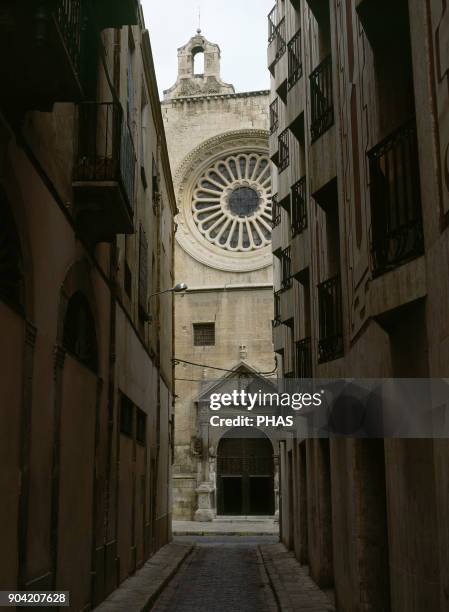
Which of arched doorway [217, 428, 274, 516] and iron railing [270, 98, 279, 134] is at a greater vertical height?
iron railing [270, 98, 279, 134]

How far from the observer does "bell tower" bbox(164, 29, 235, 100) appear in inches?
1751

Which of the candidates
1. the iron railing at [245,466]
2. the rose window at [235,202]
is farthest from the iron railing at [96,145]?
the rose window at [235,202]

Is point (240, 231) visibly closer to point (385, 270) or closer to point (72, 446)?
point (72, 446)

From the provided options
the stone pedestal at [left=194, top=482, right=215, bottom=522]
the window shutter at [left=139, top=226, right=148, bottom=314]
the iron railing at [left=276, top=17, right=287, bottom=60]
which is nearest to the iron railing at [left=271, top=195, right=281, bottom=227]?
the iron railing at [left=276, top=17, right=287, bottom=60]

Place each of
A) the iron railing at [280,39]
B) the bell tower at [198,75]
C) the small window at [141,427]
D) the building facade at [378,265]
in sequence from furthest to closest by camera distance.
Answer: the bell tower at [198,75]
the iron railing at [280,39]
the small window at [141,427]
the building facade at [378,265]

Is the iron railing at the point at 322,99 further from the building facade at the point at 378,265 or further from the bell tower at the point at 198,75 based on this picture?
the bell tower at the point at 198,75

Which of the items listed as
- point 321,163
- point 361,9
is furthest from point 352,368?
point 361,9

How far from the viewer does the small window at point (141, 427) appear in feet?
60.1

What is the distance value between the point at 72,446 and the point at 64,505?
748 millimetres

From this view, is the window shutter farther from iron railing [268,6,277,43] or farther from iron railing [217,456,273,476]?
iron railing [217,456,273,476]

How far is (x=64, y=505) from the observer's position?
9977 mm

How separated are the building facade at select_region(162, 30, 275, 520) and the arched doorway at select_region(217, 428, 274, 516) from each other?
6.8 inches

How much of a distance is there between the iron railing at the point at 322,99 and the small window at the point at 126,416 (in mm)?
6053

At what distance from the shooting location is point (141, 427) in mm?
19203
